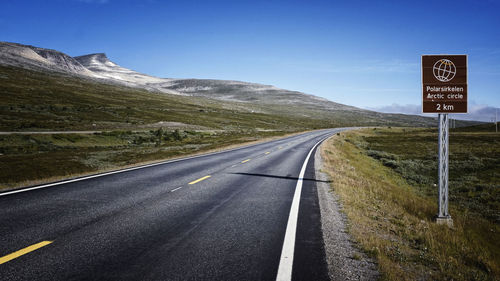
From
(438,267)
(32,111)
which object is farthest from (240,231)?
(32,111)

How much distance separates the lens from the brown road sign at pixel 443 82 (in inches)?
276

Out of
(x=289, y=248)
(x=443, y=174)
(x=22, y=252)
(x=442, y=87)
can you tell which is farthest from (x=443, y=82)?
(x=22, y=252)

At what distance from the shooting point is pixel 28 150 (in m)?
24.4

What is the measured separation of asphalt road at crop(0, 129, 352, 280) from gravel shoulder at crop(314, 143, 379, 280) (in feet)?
0.56

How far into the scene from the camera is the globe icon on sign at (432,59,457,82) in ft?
23.1

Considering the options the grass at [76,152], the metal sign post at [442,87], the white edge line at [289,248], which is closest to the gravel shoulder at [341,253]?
the white edge line at [289,248]

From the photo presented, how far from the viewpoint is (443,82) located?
23.2ft

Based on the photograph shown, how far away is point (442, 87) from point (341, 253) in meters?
5.36

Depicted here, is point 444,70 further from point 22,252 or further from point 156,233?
point 22,252

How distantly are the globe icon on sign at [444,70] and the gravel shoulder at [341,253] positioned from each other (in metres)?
4.31

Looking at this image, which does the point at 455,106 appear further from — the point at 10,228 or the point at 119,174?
the point at 119,174

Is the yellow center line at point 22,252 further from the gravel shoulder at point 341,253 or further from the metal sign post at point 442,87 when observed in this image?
the metal sign post at point 442,87

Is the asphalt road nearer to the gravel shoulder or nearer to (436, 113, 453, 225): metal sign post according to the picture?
the gravel shoulder

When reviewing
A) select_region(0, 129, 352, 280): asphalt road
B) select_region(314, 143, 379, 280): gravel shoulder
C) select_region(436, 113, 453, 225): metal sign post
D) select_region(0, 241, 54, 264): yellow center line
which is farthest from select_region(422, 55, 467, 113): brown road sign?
select_region(0, 241, 54, 264): yellow center line
